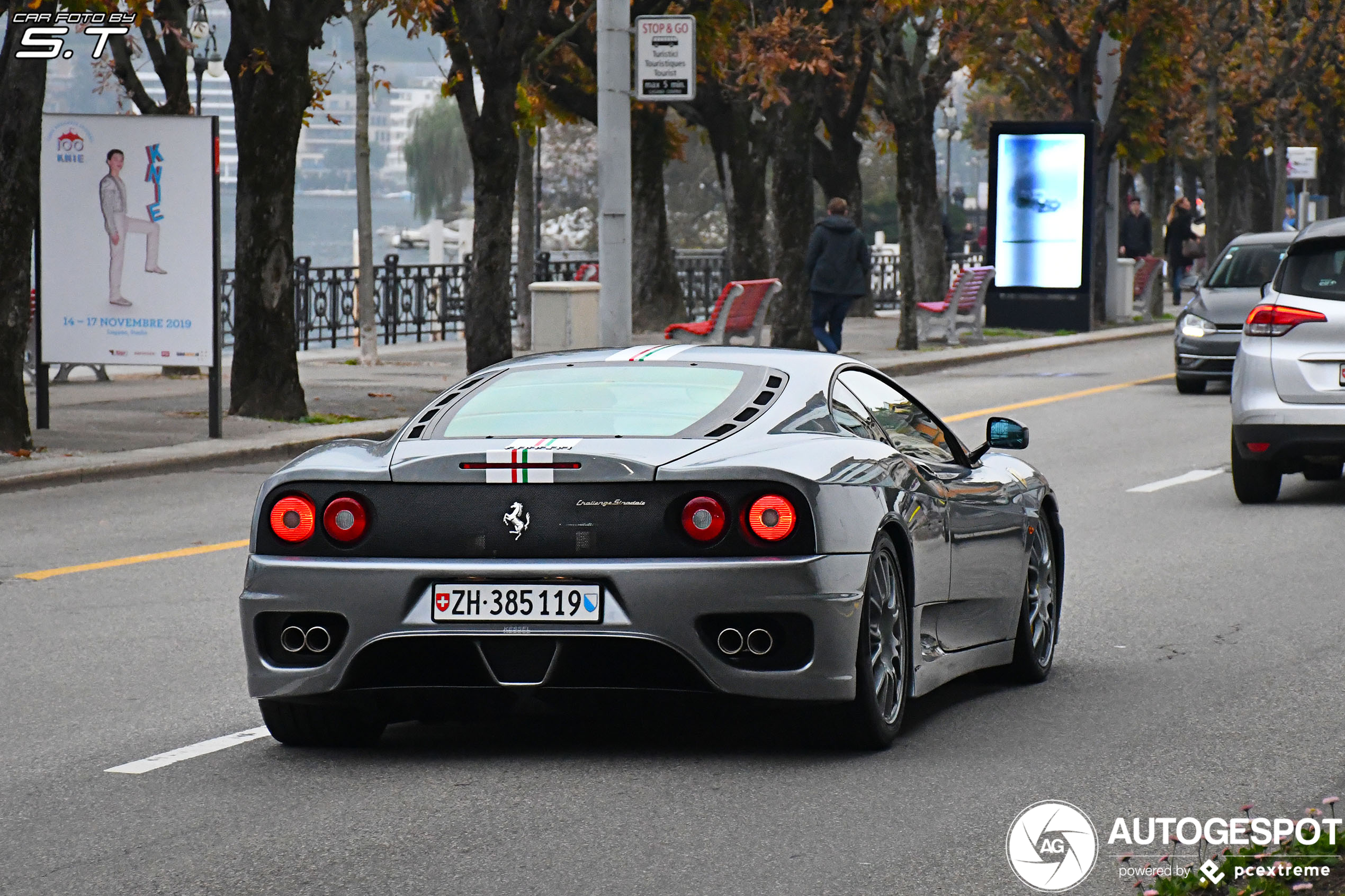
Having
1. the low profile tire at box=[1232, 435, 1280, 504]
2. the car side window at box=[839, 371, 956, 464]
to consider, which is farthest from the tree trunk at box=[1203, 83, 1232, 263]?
the car side window at box=[839, 371, 956, 464]

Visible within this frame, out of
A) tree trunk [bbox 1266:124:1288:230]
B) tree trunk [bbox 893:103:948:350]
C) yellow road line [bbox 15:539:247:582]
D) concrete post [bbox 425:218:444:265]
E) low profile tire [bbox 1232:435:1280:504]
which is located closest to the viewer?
yellow road line [bbox 15:539:247:582]

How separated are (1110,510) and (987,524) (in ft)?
21.0

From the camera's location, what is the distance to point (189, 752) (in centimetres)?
704

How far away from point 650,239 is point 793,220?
5371 millimetres

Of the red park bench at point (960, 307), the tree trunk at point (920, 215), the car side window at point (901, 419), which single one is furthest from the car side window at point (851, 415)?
the red park bench at point (960, 307)

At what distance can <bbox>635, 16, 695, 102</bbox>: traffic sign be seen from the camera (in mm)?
20438

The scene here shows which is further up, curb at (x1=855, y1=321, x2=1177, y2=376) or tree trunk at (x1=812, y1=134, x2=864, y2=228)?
tree trunk at (x1=812, y1=134, x2=864, y2=228)

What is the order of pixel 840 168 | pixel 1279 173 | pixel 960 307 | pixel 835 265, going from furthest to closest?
pixel 1279 173 < pixel 840 168 < pixel 960 307 < pixel 835 265

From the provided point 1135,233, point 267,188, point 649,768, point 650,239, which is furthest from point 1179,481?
point 1135,233

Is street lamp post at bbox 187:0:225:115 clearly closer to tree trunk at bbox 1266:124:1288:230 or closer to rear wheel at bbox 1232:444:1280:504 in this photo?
rear wheel at bbox 1232:444:1280:504

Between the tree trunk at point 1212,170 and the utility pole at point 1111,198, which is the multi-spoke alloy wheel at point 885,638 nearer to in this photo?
the utility pole at point 1111,198

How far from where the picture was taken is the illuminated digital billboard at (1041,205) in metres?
36.3

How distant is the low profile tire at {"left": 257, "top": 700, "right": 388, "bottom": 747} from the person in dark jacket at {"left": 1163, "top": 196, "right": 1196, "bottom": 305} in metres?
39.9

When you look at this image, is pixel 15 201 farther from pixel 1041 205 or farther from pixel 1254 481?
pixel 1041 205
